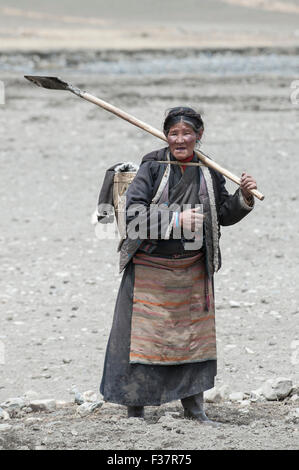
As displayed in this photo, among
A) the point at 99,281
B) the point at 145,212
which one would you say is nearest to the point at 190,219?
the point at 145,212

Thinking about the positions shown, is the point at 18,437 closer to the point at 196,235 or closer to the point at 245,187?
the point at 196,235

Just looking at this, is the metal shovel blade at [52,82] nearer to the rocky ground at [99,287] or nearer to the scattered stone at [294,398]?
the rocky ground at [99,287]

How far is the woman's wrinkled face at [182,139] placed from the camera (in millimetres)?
4246

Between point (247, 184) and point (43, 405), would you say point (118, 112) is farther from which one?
point (43, 405)

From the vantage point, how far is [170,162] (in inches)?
170

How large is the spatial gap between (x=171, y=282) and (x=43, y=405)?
3.84 ft

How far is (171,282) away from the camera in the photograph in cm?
439

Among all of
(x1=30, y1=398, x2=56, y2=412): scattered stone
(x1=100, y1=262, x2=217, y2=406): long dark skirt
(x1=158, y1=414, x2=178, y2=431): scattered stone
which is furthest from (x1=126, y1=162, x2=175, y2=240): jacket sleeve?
(x1=30, y1=398, x2=56, y2=412): scattered stone

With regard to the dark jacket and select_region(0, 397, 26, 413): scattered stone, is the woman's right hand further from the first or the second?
select_region(0, 397, 26, 413): scattered stone

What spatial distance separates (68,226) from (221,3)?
11768cm

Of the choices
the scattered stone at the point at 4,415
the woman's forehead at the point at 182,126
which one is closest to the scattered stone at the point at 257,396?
the scattered stone at the point at 4,415

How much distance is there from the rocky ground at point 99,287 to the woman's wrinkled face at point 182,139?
1.25 meters
